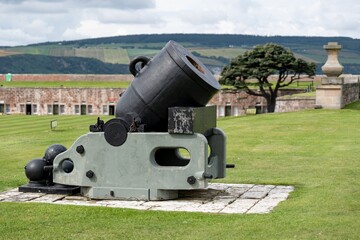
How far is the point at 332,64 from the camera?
2473 cm

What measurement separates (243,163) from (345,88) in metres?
12.3

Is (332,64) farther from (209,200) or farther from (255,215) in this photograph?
(255,215)

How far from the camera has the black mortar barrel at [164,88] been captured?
10031 mm

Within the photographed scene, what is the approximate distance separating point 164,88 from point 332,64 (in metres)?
15.6

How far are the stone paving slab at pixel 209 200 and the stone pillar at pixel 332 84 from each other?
14.0m

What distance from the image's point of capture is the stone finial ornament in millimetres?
24609

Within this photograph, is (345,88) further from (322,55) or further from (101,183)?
(322,55)

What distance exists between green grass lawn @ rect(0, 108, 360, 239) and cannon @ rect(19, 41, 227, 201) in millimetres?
828

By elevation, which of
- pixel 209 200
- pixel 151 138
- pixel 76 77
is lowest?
pixel 209 200

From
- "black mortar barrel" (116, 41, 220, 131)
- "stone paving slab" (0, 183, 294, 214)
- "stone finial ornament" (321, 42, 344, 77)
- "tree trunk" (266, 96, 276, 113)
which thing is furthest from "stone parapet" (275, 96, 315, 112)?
"black mortar barrel" (116, 41, 220, 131)

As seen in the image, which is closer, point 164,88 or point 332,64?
point 164,88

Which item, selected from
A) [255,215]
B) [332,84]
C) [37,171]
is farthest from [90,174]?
[332,84]

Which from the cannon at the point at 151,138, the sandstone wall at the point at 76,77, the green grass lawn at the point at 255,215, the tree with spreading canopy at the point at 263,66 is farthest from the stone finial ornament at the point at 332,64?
the sandstone wall at the point at 76,77

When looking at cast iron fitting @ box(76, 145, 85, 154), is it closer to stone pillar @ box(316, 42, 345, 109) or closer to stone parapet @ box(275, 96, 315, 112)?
stone pillar @ box(316, 42, 345, 109)
